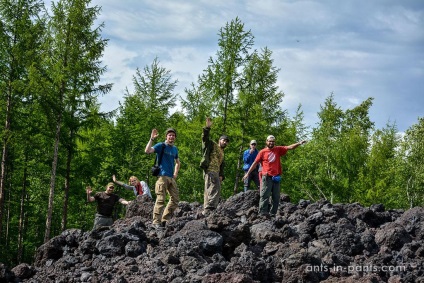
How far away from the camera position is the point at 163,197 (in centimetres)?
1201

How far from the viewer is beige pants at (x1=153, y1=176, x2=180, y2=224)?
12.0 meters

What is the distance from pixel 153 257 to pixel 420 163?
1314 inches

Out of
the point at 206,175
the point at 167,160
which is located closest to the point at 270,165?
the point at 206,175

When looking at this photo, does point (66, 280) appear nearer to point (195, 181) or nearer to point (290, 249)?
point (290, 249)

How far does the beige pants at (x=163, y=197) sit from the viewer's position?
11992 mm

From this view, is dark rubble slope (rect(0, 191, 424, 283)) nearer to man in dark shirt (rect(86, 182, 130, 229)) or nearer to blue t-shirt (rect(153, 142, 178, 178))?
blue t-shirt (rect(153, 142, 178, 178))

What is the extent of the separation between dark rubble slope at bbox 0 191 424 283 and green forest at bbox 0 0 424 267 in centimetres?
1107

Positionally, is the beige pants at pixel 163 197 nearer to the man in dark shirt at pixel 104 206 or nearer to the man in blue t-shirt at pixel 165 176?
the man in blue t-shirt at pixel 165 176

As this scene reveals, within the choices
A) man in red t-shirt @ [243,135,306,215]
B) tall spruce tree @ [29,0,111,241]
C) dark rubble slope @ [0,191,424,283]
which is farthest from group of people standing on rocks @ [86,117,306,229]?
tall spruce tree @ [29,0,111,241]

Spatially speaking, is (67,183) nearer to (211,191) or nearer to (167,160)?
(211,191)

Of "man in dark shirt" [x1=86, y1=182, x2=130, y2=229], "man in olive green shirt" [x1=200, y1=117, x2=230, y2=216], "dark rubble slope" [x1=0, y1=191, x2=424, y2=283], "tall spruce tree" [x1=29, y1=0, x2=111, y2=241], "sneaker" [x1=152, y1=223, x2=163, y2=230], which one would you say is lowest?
"dark rubble slope" [x1=0, y1=191, x2=424, y2=283]

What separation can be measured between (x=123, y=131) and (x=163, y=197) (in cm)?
1881

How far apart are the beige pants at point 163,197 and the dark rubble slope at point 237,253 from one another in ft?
1.53

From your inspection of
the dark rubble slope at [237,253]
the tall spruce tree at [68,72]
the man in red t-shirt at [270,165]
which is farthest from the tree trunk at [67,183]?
the man in red t-shirt at [270,165]
